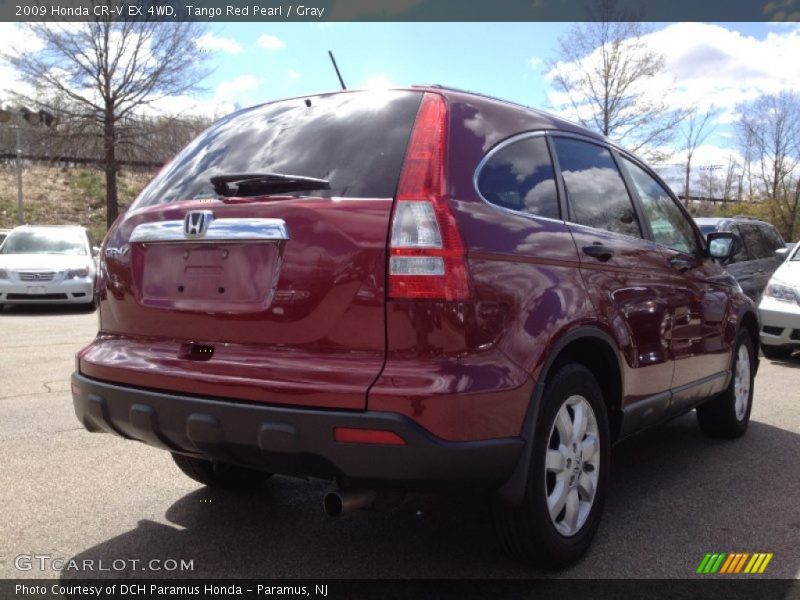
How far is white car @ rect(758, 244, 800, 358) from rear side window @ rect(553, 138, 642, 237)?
5377mm

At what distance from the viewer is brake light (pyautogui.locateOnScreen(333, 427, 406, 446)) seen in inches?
91.5

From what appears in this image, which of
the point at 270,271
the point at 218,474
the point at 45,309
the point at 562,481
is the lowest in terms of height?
the point at 45,309

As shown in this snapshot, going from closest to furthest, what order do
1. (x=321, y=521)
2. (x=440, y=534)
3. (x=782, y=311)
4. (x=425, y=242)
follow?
(x=425, y=242)
(x=440, y=534)
(x=321, y=521)
(x=782, y=311)

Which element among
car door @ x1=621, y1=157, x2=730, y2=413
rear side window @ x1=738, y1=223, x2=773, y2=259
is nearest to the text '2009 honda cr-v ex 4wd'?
car door @ x1=621, y1=157, x2=730, y2=413

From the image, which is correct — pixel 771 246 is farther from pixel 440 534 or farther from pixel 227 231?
pixel 227 231

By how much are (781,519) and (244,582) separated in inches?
95.6

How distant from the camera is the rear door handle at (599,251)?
3.13 metres

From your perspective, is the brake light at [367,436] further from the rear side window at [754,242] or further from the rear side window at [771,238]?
the rear side window at [771,238]

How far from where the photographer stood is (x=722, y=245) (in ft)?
15.7

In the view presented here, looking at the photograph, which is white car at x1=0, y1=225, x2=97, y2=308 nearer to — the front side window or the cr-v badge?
the front side window

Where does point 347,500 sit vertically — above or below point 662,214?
below

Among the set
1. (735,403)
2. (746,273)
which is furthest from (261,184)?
(746,273)

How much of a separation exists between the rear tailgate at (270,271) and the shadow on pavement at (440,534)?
705 millimetres

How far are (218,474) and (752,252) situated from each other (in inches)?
405
